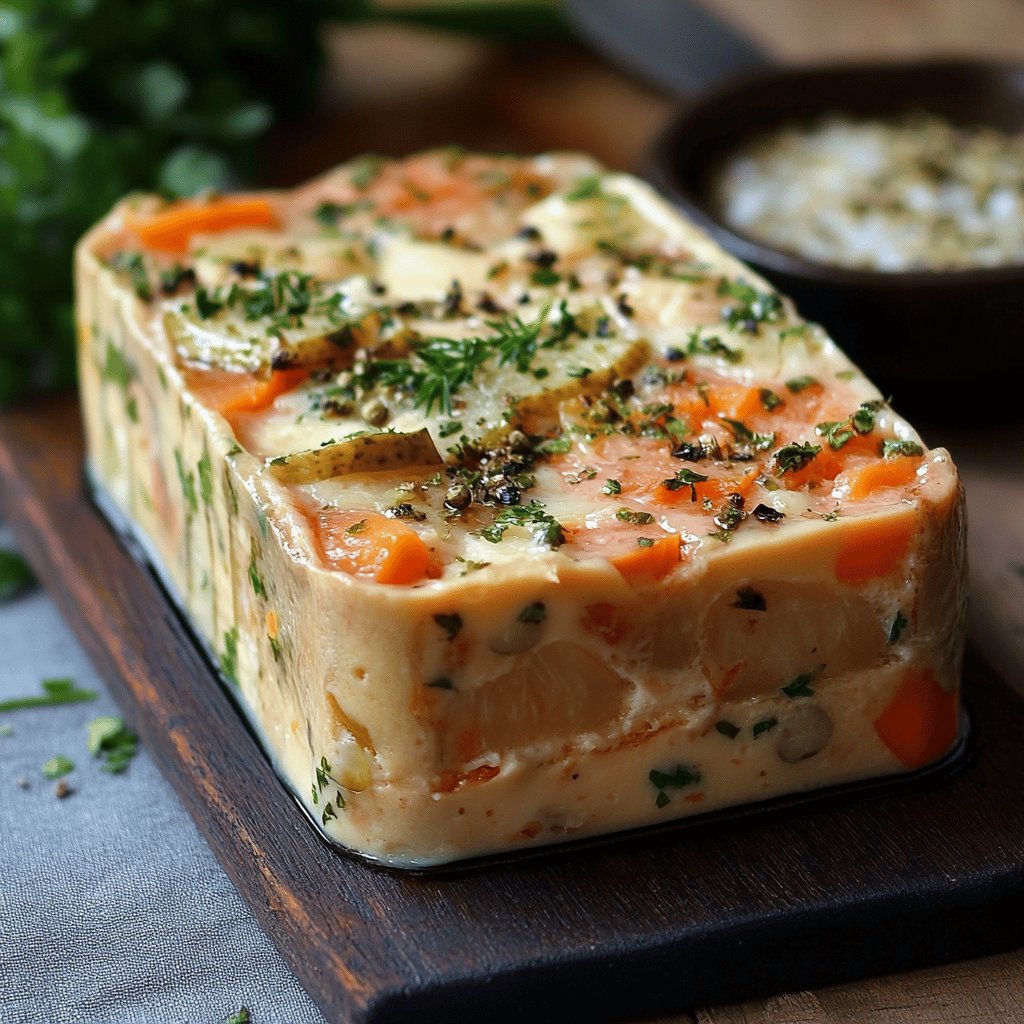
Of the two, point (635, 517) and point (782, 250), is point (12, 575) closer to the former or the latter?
point (635, 517)

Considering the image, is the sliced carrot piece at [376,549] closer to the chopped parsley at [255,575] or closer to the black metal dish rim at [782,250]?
the chopped parsley at [255,575]

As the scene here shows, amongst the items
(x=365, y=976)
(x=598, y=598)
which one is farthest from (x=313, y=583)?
(x=365, y=976)

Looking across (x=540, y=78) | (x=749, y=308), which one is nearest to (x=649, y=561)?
(x=749, y=308)

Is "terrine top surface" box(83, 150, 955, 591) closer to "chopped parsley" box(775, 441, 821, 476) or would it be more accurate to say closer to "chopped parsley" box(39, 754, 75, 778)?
"chopped parsley" box(775, 441, 821, 476)

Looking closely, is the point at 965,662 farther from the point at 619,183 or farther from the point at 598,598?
the point at 619,183

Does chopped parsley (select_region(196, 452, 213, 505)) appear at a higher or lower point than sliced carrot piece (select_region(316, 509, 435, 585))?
lower

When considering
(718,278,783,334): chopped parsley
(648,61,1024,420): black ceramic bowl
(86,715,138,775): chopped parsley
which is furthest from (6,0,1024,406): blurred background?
(718,278,783,334): chopped parsley
